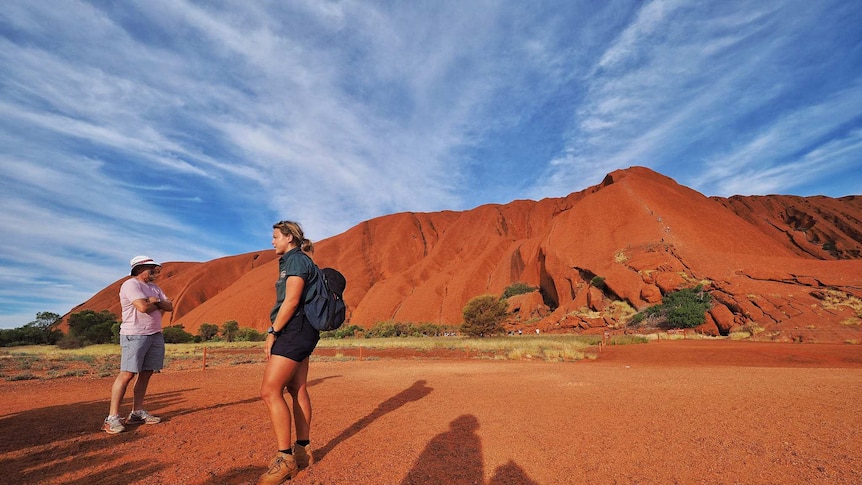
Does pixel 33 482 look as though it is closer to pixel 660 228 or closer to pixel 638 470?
pixel 638 470

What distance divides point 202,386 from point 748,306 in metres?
29.8

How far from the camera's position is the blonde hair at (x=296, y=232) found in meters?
3.65

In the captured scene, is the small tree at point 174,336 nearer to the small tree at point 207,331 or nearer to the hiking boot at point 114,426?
the small tree at point 207,331

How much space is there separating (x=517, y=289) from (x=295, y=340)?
50.9 metres

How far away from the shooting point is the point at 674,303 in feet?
97.0

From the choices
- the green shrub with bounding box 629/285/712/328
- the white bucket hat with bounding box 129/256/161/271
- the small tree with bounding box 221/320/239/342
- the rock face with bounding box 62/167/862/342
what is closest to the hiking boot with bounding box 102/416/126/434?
the white bucket hat with bounding box 129/256/161/271

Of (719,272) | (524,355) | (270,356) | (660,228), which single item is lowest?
(524,355)

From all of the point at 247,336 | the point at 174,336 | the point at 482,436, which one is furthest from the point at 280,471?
the point at 247,336

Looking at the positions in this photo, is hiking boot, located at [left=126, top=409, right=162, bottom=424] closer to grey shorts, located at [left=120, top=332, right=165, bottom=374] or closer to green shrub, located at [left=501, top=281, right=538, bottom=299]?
grey shorts, located at [left=120, top=332, right=165, bottom=374]

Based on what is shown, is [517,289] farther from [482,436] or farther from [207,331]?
[482,436]

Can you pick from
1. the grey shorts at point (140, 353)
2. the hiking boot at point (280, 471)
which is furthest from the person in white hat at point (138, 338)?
the hiking boot at point (280, 471)

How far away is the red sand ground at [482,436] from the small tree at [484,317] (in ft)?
84.6

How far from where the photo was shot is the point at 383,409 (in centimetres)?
607

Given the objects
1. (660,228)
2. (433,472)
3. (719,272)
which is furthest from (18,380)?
(660,228)
